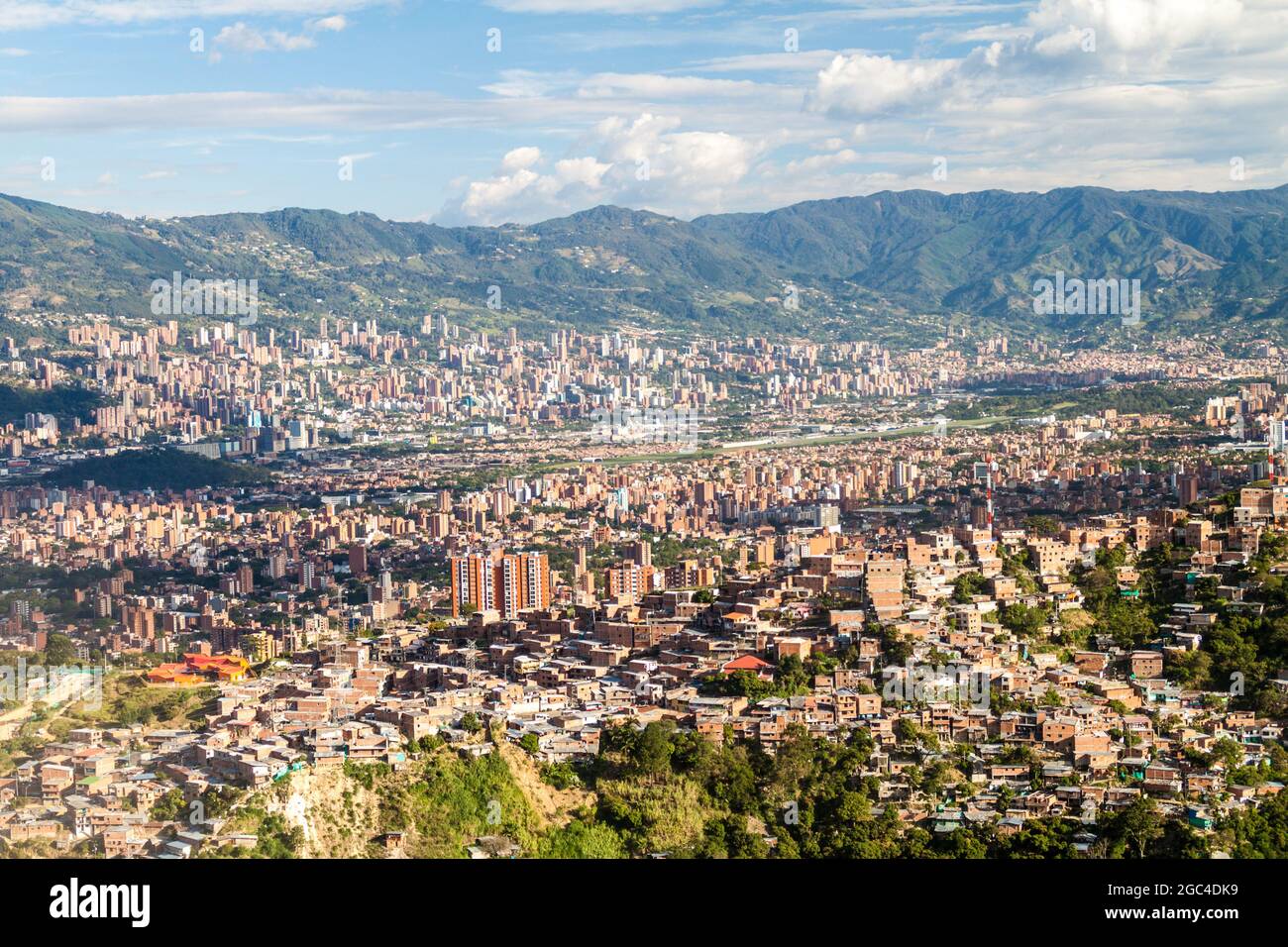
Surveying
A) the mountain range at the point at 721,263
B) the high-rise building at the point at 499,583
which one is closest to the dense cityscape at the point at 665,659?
the high-rise building at the point at 499,583

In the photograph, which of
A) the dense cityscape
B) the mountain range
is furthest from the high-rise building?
the mountain range

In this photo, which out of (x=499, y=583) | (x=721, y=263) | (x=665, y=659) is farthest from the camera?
(x=721, y=263)

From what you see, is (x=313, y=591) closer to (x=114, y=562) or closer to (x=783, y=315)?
(x=114, y=562)

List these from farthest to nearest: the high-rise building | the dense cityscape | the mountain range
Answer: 1. the mountain range
2. the high-rise building
3. the dense cityscape

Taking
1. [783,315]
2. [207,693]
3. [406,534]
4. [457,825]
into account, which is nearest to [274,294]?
[783,315]

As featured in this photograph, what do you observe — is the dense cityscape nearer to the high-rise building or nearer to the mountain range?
the high-rise building

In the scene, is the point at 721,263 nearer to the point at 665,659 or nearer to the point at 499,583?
the point at 499,583

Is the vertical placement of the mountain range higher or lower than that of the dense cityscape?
higher

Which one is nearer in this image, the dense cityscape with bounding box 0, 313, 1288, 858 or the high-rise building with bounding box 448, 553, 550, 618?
the dense cityscape with bounding box 0, 313, 1288, 858

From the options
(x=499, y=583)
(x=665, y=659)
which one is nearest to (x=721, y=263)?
(x=499, y=583)
